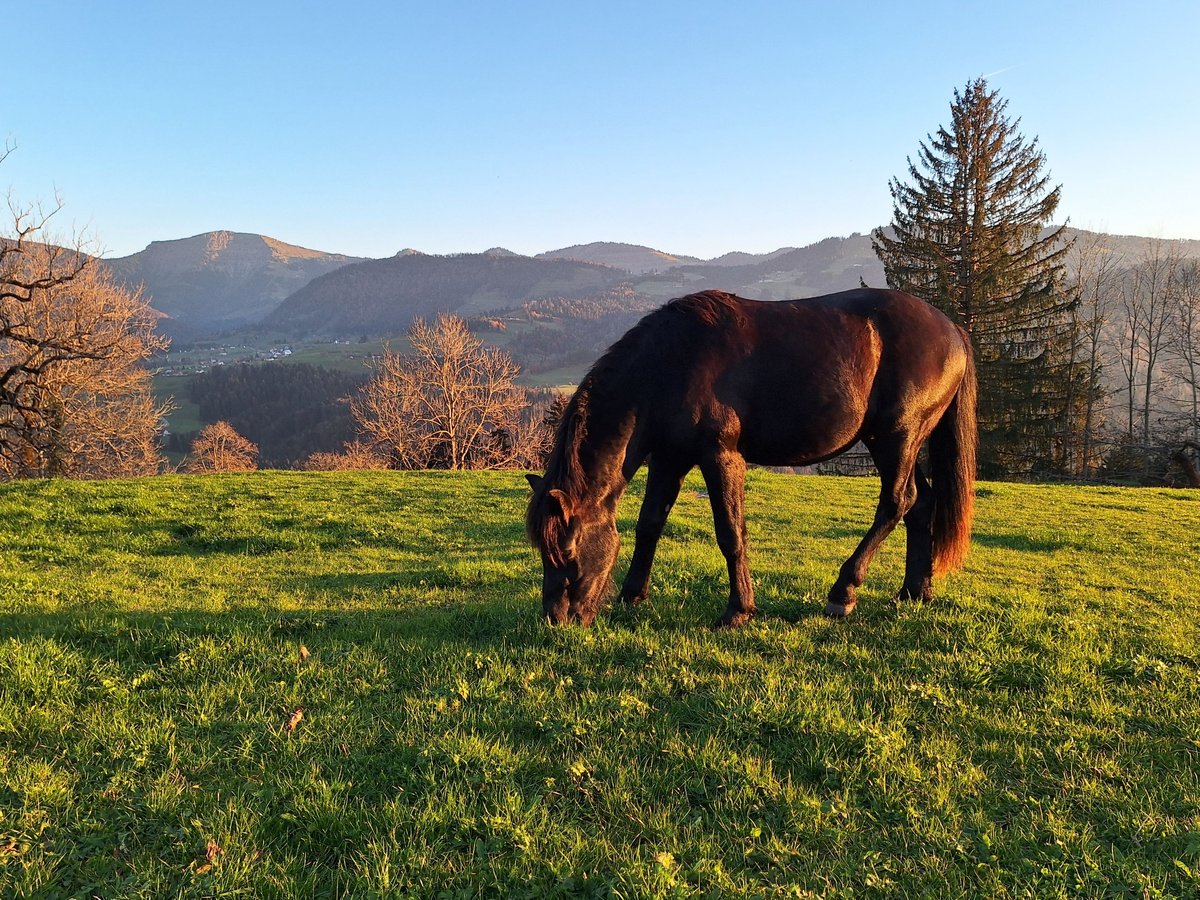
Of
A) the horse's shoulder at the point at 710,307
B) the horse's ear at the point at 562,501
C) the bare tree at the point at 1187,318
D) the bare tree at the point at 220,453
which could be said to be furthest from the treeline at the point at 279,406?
the bare tree at the point at 1187,318

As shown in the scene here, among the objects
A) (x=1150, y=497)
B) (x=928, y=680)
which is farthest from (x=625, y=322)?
(x=928, y=680)

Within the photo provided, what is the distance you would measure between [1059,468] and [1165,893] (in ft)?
112

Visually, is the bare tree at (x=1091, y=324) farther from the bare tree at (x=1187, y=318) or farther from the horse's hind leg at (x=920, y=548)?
the horse's hind leg at (x=920, y=548)

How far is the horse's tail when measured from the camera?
19.9ft

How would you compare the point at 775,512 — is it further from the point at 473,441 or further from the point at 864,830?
the point at 473,441

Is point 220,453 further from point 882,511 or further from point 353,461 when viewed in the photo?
point 882,511

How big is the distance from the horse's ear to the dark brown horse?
2 centimetres

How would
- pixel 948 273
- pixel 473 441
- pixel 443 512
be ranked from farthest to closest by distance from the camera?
1. pixel 473 441
2. pixel 948 273
3. pixel 443 512

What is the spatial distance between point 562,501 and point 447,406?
33149 mm

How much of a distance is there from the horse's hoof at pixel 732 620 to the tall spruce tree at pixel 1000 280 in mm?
28347

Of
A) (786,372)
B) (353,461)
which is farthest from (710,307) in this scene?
(353,461)

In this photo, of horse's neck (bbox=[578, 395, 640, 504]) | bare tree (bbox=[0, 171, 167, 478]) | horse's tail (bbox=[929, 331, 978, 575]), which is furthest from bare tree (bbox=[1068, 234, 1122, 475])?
bare tree (bbox=[0, 171, 167, 478])

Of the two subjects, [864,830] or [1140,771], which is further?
[1140,771]

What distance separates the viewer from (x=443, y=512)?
13.2 m
